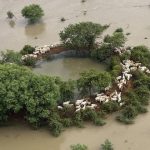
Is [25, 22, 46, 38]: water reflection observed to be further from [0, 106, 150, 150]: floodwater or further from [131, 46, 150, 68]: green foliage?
[0, 106, 150, 150]: floodwater

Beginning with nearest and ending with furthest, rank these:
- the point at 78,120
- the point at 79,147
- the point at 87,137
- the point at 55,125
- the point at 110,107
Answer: the point at 79,147
the point at 87,137
the point at 55,125
the point at 78,120
the point at 110,107

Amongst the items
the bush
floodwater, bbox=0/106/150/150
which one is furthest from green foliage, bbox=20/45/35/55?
the bush

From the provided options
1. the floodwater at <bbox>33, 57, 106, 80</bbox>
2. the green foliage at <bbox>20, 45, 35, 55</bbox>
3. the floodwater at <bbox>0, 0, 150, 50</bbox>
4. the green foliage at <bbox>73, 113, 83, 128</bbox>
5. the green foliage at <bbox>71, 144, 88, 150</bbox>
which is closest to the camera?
the green foliage at <bbox>71, 144, 88, 150</bbox>

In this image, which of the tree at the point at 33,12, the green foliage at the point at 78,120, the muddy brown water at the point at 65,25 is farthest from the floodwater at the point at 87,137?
the tree at the point at 33,12

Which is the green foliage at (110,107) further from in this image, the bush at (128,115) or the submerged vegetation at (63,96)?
the bush at (128,115)

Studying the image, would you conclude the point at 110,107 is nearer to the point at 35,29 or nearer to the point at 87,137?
the point at 87,137

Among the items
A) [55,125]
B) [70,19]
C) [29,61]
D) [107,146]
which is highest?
[70,19]

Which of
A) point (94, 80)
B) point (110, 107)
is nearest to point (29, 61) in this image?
point (94, 80)
